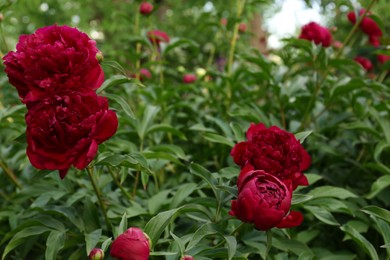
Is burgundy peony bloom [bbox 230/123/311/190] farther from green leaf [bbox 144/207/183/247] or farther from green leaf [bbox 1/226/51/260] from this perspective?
green leaf [bbox 1/226/51/260]

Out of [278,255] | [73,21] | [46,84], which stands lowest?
[73,21]

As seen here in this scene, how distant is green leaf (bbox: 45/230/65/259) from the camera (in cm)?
102

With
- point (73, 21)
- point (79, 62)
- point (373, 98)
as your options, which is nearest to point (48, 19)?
point (73, 21)

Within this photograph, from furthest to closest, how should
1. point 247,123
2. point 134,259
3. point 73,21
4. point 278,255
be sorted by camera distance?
point 73,21 < point 247,123 < point 278,255 < point 134,259

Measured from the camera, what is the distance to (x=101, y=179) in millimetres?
1397

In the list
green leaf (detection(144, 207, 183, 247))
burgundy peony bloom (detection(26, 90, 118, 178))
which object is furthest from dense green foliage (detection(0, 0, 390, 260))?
burgundy peony bloom (detection(26, 90, 118, 178))

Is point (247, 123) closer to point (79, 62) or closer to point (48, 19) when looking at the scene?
point (79, 62)

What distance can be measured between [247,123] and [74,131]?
0.90 meters

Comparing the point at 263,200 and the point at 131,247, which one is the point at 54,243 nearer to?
the point at 131,247

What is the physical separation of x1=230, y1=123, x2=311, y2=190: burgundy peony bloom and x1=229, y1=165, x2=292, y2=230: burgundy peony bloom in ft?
0.20

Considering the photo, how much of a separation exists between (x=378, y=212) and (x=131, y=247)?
21.5 inches

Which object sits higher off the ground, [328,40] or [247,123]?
[328,40]

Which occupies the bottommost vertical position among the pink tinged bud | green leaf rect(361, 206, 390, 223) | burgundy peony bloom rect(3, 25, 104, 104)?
green leaf rect(361, 206, 390, 223)

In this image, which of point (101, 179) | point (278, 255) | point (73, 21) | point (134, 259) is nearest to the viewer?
point (134, 259)
